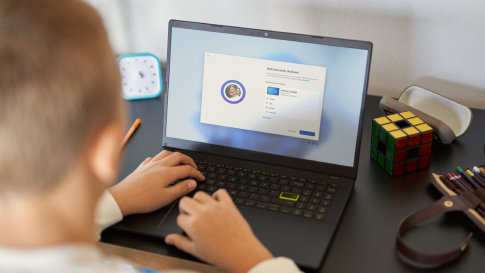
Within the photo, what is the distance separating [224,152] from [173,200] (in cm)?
17

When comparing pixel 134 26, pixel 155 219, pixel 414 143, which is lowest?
pixel 155 219

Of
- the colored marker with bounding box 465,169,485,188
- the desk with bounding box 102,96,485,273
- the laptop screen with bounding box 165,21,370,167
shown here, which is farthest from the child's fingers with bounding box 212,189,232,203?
the colored marker with bounding box 465,169,485,188

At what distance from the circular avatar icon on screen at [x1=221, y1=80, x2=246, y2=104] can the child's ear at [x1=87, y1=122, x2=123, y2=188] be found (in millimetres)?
466

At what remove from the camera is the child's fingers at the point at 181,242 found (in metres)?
0.86

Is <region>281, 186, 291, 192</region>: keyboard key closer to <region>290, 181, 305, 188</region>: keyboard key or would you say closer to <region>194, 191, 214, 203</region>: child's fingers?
<region>290, 181, 305, 188</region>: keyboard key

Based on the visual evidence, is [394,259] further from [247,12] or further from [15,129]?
[247,12]

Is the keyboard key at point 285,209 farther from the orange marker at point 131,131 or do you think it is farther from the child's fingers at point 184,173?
the orange marker at point 131,131

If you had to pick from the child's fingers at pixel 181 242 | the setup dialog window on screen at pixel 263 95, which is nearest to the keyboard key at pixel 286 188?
the setup dialog window on screen at pixel 263 95

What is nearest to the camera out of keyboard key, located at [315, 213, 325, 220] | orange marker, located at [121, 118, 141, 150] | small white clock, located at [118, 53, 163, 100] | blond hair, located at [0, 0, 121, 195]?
blond hair, located at [0, 0, 121, 195]

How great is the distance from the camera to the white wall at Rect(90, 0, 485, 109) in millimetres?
1190

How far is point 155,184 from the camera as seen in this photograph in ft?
3.19

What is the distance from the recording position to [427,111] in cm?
120

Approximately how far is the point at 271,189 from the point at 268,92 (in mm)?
182

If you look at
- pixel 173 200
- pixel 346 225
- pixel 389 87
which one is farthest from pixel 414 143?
pixel 173 200
